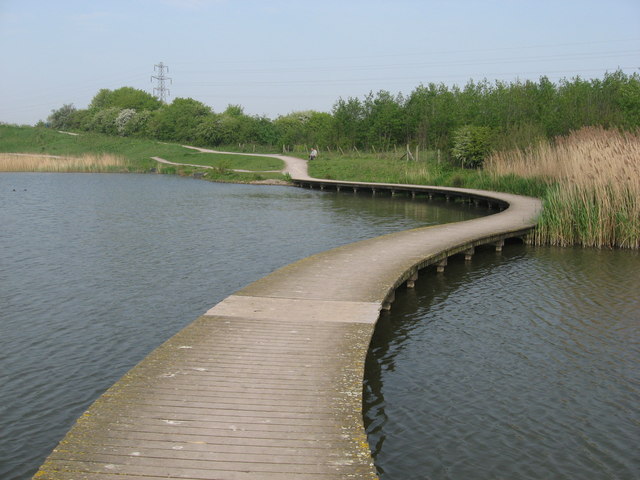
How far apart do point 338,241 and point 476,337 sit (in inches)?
360

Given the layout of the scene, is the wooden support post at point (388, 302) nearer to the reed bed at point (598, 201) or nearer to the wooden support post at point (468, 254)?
the wooden support post at point (468, 254)

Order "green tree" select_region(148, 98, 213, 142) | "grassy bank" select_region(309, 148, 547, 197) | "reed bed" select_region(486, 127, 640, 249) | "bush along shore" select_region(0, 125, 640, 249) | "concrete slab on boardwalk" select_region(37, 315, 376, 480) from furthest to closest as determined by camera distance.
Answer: "green tree" select_region(148, 98, 213, 142) → "grassy bank" select_region(309, 148, 547, 197) → "bush along shore" select_region(0, 125, 640, 249) → "reed bed" select_region(486, 127, 640, 249) → "concrete slab on boardwalk" select_region(37, 315, 376, 480)

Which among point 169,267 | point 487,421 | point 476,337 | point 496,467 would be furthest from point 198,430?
point 169,267

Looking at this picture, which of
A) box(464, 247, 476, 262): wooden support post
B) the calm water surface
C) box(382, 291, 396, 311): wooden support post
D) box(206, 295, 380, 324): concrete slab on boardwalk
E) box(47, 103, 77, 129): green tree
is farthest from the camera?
box(47, 103, 77, 129): green tree

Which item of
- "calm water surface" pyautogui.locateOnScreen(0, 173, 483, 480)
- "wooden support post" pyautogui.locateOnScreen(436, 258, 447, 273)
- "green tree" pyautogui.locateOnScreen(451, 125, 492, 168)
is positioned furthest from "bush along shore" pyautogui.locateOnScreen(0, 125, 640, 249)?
"wooden support post" pyautogui.locateOnScreen(436, 258, 447, 273)

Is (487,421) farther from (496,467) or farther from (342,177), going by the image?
(342,177)

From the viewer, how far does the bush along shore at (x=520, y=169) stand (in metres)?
16.0

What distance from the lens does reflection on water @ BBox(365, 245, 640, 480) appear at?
19.8 ft

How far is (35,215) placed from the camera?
76.1ft

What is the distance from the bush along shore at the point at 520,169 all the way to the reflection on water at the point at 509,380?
10.4 feet

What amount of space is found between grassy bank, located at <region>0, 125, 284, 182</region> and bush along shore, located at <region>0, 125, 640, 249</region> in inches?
4.2

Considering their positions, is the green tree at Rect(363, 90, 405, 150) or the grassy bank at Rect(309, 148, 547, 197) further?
the green tree at Rect(363, 90, 405, 150)

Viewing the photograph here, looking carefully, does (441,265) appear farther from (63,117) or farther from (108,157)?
(63,117)

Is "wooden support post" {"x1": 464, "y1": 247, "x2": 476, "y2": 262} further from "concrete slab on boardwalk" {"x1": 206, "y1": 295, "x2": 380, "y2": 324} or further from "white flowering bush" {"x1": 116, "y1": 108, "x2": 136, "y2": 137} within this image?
"white flowering bush" {"x1": 116, "y1": 108, "x2": 136, "y2": 137}
